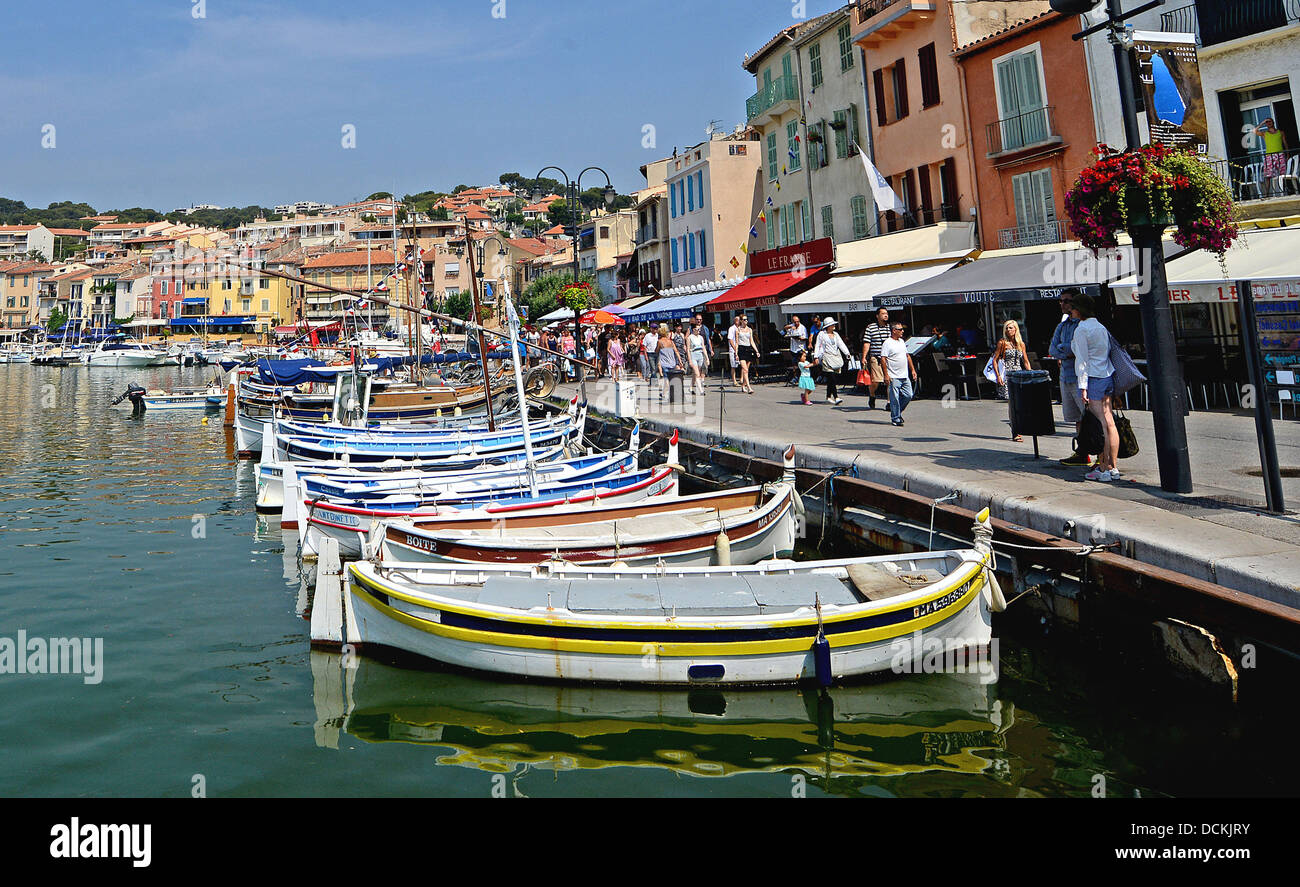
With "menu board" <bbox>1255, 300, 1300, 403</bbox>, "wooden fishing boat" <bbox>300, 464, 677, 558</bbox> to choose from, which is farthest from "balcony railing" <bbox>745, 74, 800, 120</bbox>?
"wooden fishing boat" <bbox>300, 464, 677, 558</bbox>

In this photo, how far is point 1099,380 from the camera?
9.77m

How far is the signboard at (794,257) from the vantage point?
3005 centimetres

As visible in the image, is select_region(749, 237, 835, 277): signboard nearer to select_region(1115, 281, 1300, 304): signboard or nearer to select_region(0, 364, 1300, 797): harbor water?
select_region(1115, 281, 1300, 304): signboard

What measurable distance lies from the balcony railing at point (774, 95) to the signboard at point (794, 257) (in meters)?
6.92

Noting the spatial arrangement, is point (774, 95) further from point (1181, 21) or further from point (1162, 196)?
point (1162, 196)

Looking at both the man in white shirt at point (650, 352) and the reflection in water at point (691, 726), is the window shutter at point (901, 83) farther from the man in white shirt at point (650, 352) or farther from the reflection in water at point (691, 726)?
the reflection in water at point (691, 726)

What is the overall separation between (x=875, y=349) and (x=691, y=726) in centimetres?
1314

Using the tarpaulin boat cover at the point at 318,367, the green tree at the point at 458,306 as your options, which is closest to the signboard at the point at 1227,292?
the tarpaulin boat cover at the point at 318,367

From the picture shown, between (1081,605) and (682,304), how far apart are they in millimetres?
29818

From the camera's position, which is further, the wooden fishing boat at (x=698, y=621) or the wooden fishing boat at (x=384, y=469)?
the wooden fishing boat at (x=384, y=469)

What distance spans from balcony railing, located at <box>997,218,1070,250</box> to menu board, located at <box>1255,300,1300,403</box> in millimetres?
6069

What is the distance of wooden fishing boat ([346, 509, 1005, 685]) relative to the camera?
7.55 metres

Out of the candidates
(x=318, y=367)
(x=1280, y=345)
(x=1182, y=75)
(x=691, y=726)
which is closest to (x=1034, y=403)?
(x=691, y=726)
